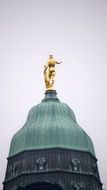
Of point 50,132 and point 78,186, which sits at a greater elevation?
point 50,132

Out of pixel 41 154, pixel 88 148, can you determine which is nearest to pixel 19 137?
pixel 41 154

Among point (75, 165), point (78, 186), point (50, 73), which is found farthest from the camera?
point (50, 73)

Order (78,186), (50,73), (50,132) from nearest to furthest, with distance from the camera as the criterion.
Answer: (78,186)
(50,132)
(50,73)

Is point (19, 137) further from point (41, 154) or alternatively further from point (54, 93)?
point (54, 93)

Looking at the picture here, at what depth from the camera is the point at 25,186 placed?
53.9 meters

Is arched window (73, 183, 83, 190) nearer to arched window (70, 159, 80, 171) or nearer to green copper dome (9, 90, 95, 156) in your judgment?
arched window (70, 159, 80, 171)

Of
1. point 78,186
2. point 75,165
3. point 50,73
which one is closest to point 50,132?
point 75,165

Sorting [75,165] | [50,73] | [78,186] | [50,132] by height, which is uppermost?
[50,73]

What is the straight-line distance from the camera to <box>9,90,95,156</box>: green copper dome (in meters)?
60.8

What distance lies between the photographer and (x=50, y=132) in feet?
201

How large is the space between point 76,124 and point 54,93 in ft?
25.3

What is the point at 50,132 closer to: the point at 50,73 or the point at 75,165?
the point at 75,165

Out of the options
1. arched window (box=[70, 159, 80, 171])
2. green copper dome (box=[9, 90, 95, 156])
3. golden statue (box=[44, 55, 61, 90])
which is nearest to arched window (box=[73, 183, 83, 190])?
arched window (box=[70, 159, 80, 171])

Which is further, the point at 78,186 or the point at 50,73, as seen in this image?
the point at 50,73
